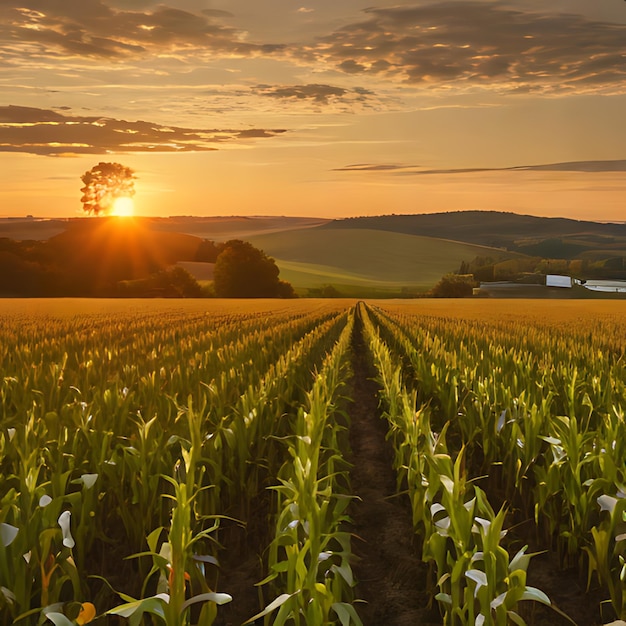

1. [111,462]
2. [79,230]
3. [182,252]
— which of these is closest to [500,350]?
[111,462]

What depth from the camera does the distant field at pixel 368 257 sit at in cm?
14000

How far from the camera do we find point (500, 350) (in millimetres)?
11828

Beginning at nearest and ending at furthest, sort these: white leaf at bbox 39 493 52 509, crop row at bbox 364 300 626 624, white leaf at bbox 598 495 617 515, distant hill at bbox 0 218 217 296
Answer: crop row at bbox 364 300 626 624 < white leaf at bbox 39 493 52 509 < white leaf at bbox 598 495 617 515 < distant hill at bbox 0 218 217 296

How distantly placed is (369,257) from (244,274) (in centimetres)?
7345

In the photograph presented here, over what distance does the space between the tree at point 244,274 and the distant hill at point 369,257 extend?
33.7 metres

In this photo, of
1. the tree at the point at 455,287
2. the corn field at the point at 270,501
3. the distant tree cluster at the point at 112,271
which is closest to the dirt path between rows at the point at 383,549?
the corn field at the point at 270,501

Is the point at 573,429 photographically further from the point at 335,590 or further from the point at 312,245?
the point at 312,245

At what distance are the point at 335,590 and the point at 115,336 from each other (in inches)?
602

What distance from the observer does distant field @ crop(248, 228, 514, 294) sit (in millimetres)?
140000

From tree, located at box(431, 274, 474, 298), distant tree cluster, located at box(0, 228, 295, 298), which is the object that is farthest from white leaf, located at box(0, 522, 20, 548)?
tree, located at box(431, 274, 474, 298)

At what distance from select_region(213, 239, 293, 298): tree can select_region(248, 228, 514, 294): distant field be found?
3507cm

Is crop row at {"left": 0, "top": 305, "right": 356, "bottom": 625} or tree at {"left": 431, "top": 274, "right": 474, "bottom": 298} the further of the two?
tree at {"left": 431, "top": 274, "right": 474, "bottom": 298}

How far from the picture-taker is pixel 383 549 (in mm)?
5324

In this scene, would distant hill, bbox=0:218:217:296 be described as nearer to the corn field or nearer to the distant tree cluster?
the distant tree cluster
